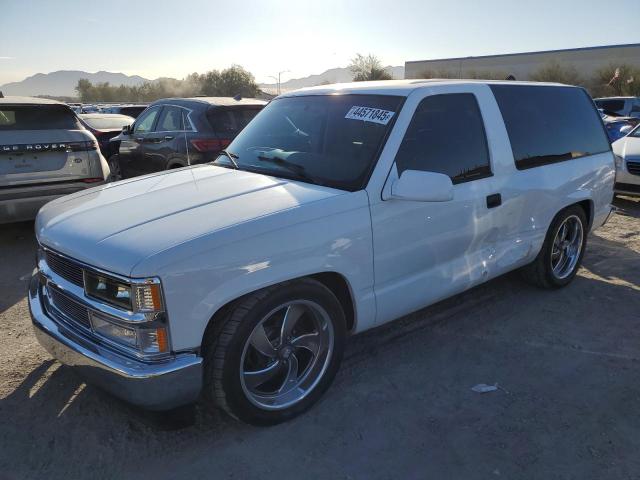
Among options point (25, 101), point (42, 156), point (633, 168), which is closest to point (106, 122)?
point (25, 101)

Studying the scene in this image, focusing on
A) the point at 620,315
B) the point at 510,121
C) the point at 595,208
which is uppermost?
the point at 510,121

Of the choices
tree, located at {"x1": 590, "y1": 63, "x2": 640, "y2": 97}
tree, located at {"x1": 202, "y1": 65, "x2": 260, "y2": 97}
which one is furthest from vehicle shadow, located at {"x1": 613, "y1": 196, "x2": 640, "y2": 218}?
tree, located at {"x1": 202, "y1": 65, "x2": 260, "y2": 97}

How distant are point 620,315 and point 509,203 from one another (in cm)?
150

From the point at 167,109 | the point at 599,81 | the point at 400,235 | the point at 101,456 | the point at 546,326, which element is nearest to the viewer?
the point at 101,456

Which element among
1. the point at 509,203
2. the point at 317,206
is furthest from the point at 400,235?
the point at 509,203

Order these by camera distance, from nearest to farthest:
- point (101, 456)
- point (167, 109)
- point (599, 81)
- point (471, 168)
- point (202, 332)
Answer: point (202, 332) < point (101, 456) < point (471, 168) < point (167, 109) < point (599, 81)

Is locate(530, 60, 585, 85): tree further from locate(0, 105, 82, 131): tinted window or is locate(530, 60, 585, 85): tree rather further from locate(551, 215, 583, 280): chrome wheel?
locate(0, 105, 82, 131): tinted window

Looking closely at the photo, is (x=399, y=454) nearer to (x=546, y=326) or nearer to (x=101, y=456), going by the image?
(x=101, y=456)

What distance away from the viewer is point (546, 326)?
13.9 feet

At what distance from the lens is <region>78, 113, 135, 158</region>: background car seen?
Result: 1129 cm

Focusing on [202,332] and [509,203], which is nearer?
[202,332]

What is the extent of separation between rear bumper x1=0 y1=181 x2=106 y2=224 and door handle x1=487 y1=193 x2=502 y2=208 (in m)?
4.88

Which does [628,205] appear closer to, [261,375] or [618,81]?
[261,375]

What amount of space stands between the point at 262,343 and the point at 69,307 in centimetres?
106
